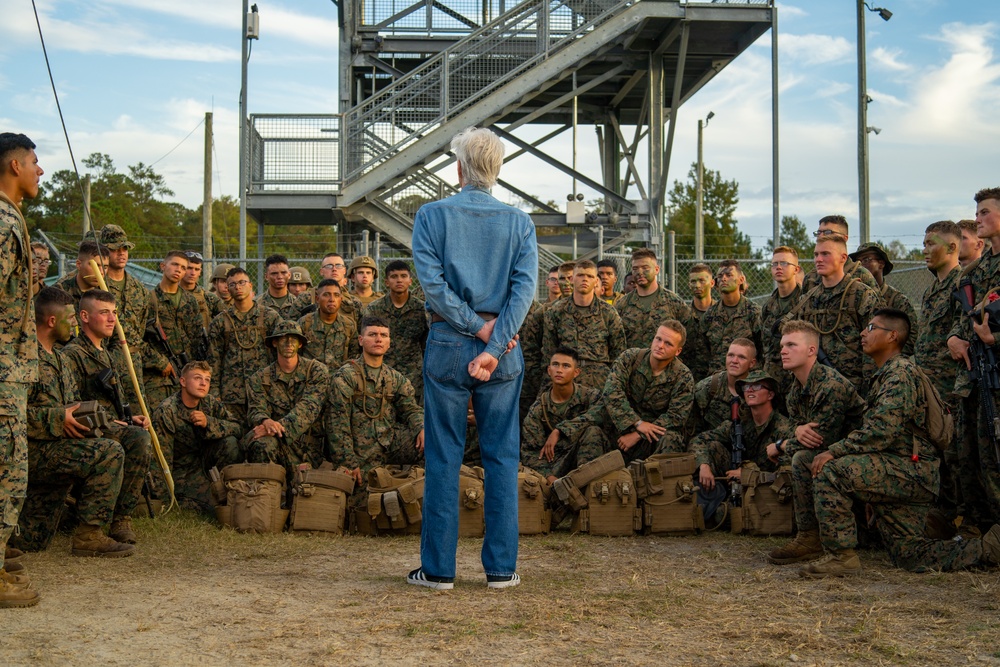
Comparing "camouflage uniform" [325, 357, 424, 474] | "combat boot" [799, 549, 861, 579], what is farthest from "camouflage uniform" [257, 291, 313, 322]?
"combat boot" [799, 549, 861, 579]

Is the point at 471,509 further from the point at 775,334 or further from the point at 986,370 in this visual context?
the point at 986,370

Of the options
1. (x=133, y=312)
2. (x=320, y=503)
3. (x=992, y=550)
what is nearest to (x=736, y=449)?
(x=992, y=550)

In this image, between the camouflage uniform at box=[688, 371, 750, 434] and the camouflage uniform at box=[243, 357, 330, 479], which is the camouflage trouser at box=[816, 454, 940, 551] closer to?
the camouflage uniform at box=[688, 371, 750, 434]

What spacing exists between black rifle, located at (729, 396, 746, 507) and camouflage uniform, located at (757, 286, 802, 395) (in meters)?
0.51

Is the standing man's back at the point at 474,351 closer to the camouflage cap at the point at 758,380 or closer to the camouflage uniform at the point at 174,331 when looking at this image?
the camouflage cap at the point at 758,380

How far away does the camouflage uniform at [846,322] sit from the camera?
837 cm

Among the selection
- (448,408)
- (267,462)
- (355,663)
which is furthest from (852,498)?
(267,462)

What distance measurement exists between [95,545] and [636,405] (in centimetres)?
478

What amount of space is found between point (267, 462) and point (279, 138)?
11506mm

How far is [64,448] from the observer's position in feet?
22.9

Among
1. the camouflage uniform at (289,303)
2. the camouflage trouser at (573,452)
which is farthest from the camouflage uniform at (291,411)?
the camouflage trouser at (573,452)

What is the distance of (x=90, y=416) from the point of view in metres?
7.00

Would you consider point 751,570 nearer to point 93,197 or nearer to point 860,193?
point 860,193

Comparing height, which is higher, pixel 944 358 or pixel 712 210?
pixel 712 210
